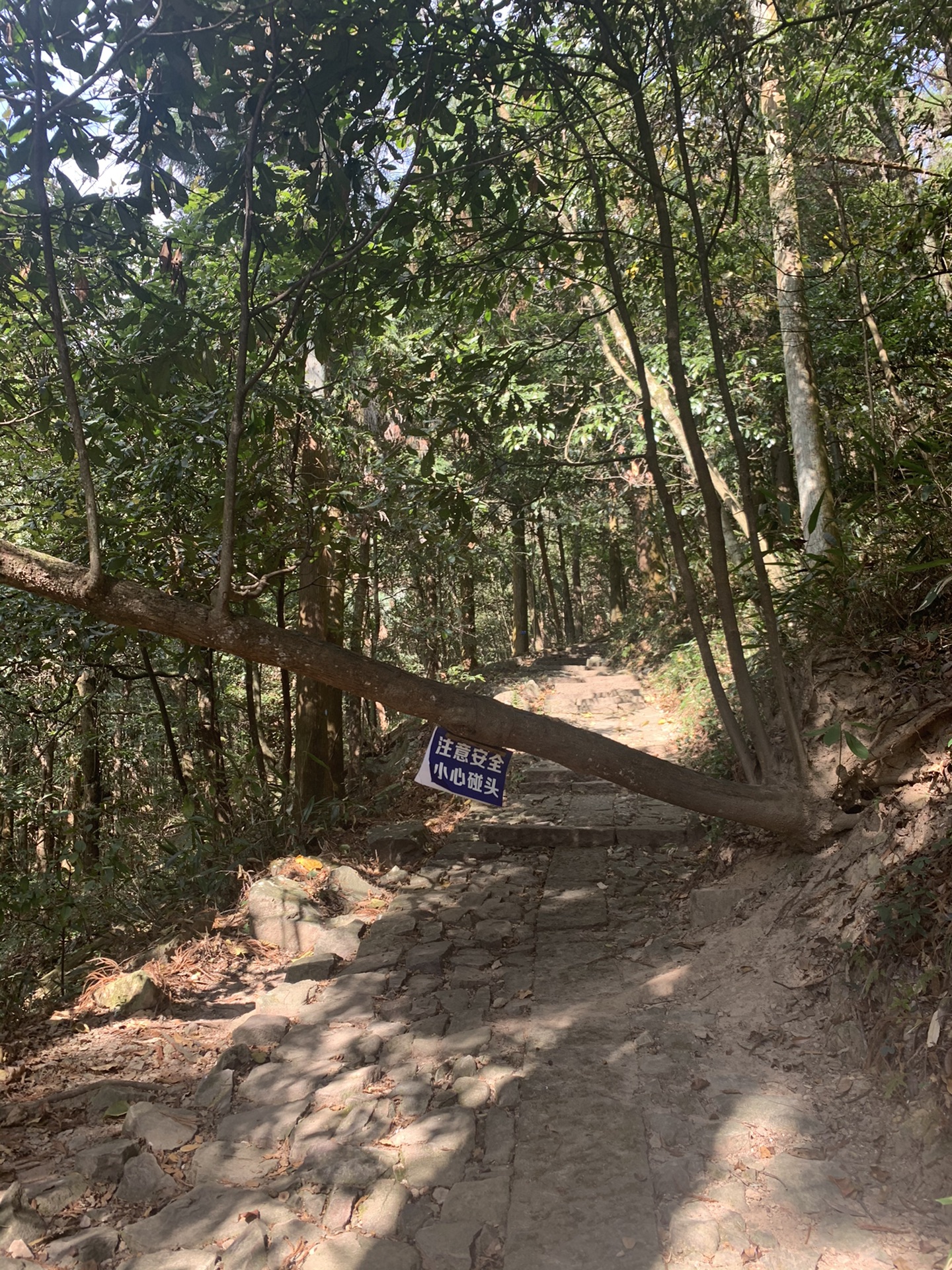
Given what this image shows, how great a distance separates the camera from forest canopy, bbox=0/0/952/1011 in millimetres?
4000

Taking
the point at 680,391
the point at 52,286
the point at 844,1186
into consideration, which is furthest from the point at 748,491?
the point at 52,286

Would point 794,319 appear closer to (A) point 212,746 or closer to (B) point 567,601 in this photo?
(A) point 212,746

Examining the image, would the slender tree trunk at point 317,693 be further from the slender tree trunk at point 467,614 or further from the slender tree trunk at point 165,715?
the slender tree trunk at point 467,614

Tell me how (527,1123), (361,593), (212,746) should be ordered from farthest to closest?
1. (361,593)
2. (212,746)
3. (527,1123)

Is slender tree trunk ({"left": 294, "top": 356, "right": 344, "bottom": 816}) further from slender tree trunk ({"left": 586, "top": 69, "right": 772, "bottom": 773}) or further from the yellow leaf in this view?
slender tree trunk ({"left": 586, "top": 69, "right": 772, "bottom": 773})

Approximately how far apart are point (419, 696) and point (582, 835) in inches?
112

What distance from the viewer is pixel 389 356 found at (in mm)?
7668

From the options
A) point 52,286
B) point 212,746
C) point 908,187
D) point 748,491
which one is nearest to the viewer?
point 52,286

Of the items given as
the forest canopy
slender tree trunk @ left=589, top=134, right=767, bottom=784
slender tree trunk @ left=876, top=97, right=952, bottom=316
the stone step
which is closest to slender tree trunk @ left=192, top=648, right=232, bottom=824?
the forest canopy

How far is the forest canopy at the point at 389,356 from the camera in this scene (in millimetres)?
4000

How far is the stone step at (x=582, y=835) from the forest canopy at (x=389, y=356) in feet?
2.32

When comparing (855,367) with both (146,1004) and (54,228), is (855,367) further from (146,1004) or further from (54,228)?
(146,1004)

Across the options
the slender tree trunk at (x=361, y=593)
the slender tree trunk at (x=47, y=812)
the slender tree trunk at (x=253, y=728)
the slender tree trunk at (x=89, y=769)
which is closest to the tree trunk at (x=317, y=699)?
the slender tree trunk at (x=361, y=593)

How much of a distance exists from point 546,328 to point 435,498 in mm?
8575
